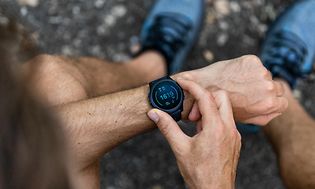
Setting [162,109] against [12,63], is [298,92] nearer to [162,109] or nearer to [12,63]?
[162,109]

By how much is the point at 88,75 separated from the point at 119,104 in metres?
0.29

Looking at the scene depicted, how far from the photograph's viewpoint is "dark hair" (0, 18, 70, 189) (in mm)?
1009

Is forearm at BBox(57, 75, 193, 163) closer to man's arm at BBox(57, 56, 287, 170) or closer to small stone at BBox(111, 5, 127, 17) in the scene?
man's arm at BBox(57, 56, 287, 170)

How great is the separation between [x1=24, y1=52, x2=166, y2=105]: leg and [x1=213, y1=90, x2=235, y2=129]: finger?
1.43ft

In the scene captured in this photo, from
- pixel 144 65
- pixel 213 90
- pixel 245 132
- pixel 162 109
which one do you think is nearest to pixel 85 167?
pixel 162 109

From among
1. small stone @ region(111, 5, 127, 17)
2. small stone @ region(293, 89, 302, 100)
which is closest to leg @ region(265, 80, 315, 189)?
small stone @ region(293, 89, 302, 100)

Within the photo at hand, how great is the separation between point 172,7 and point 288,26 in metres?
0.47

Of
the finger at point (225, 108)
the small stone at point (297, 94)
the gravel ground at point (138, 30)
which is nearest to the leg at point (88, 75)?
the gravel ground at point (138, 30)

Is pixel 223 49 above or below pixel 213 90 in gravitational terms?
below

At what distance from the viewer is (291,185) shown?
1922mm

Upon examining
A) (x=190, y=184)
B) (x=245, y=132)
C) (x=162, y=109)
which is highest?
(x=162, y=109)

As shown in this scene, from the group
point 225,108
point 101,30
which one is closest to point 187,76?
point 225,108

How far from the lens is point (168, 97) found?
5.44 ft

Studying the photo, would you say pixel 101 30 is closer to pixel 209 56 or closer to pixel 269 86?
pixel 209 56
